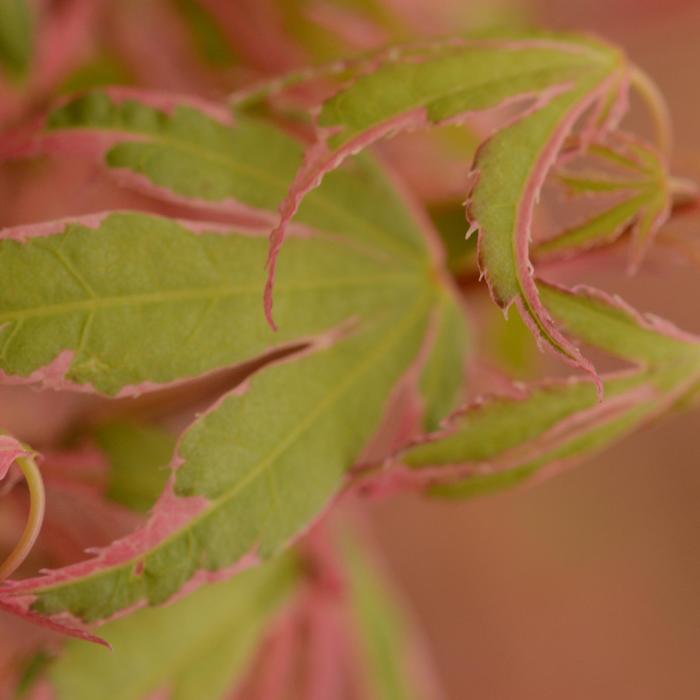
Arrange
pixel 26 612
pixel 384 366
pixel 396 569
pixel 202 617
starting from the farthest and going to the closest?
pixel 396 569 → pixel 202 617 → pixel 384 366 → pixel 26 612

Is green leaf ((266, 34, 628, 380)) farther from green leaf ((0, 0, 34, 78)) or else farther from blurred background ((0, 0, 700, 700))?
blurred background ((0, 0, 700, 700))

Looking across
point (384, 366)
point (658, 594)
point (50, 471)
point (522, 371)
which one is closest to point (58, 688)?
point (50, 471)

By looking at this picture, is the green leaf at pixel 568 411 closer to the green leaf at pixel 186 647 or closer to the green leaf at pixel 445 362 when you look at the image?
the green leaf at pixel 445 362

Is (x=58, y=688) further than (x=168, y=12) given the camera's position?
No

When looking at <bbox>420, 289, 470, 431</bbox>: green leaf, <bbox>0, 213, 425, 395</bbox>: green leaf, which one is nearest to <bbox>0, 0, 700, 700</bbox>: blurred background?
<bbox>420, 289, 470, 431</bbox>: green leaf

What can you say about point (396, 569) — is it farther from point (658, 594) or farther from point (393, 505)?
point (658, 594)

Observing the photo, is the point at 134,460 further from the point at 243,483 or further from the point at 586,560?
the point at 586,560

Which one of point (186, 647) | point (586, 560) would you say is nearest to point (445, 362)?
point (186, 647)
